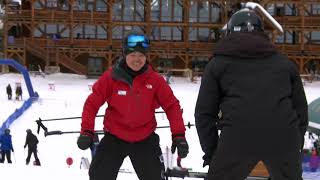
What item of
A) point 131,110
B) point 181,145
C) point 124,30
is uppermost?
point 124,30

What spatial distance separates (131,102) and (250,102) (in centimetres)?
125

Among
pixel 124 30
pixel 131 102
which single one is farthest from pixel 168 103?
pixel 124 30

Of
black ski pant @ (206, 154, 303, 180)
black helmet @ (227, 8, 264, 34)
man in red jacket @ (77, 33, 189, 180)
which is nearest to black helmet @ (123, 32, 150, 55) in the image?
man in red jacket @ (77, 33, 189, 180)

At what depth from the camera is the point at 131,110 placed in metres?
4.32

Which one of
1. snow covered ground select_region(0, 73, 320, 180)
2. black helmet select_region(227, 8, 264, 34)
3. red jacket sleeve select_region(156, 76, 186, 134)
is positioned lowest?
snow covered ground select_region(0, 73, 320, 180)

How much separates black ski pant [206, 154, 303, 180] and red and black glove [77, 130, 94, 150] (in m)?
1.13

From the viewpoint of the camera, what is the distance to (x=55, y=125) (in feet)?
62.7

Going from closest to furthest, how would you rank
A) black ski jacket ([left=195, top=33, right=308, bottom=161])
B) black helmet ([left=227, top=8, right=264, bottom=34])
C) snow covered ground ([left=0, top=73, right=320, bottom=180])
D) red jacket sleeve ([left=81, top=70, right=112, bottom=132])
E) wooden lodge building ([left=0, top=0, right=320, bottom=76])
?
black ski jacket ([left=195, top=33, right=308, bottom=161])
black helmet ([left=227, top=8, right=264, bottom=34])
red jacket sleeve ([left=81, top=70, right=112, bottom=132])
snow covered ground ([left=0, top=73, right=320, bottom=180])
wooden lodge building ([left=0, top=0, right=320, bottom=76])

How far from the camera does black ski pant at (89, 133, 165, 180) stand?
4281mm

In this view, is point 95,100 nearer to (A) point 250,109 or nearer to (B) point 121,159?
(B) point 121,159

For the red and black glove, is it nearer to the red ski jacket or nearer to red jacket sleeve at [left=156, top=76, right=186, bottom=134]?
the red ski jacket

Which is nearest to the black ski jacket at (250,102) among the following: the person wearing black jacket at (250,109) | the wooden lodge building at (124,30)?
the person wearing black jacket at (250,109)

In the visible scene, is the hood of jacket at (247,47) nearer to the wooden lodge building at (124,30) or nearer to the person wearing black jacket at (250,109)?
the person wearing black jacket at (250,109)

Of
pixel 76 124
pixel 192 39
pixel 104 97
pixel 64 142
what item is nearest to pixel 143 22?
pixel 192 39
